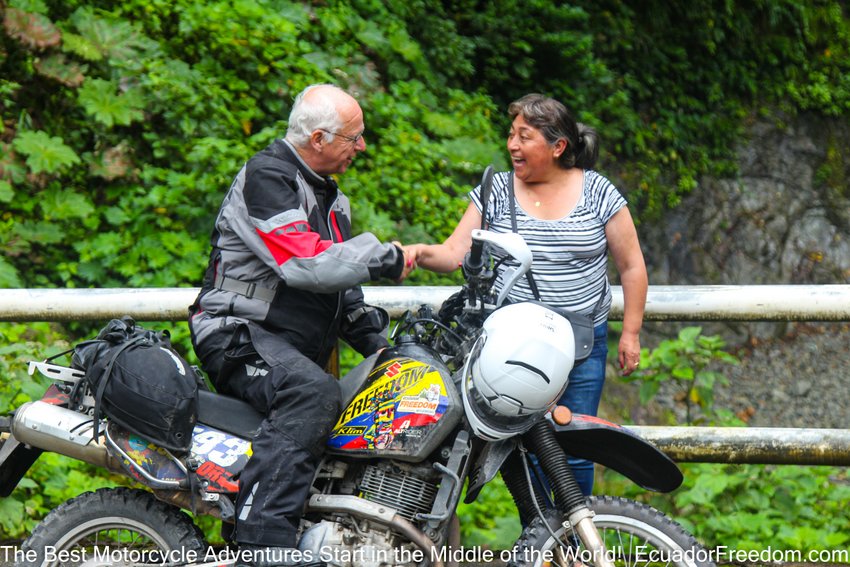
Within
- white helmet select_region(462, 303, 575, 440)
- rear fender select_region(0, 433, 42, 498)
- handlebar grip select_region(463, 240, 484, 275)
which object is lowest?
rear fender select_region(0, 433, 42, 498)

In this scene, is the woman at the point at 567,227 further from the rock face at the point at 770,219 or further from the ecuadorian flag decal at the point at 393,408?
the rock face at the point at 770,219

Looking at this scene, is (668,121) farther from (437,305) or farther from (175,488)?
(175,488)

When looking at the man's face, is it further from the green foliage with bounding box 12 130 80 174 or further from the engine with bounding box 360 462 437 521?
the green foliage with bounding box 12 130 80 174

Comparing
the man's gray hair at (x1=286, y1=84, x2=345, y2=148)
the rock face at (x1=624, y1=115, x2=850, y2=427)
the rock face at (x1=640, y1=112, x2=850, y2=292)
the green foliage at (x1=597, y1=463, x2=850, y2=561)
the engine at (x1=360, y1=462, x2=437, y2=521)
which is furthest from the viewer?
the rock face at (x1=640, y1=112, x2=850, y2=292)

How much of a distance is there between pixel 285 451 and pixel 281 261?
0.59 metres

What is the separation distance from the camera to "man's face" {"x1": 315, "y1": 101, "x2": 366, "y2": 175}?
330 centimetres

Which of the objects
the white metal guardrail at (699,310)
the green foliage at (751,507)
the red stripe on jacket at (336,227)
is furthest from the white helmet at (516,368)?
the green foliage at (751,507)

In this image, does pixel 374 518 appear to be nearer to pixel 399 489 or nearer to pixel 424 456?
pixel 399 489

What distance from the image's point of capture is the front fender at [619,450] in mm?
3205

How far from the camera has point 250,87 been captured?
22.3ft

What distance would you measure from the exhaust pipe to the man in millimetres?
446

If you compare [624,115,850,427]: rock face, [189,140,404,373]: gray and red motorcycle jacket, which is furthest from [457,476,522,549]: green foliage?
[624,115,850,427]: rock face

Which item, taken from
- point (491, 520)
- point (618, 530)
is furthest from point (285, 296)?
point (491, 520)

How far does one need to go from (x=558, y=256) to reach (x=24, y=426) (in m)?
1.92
